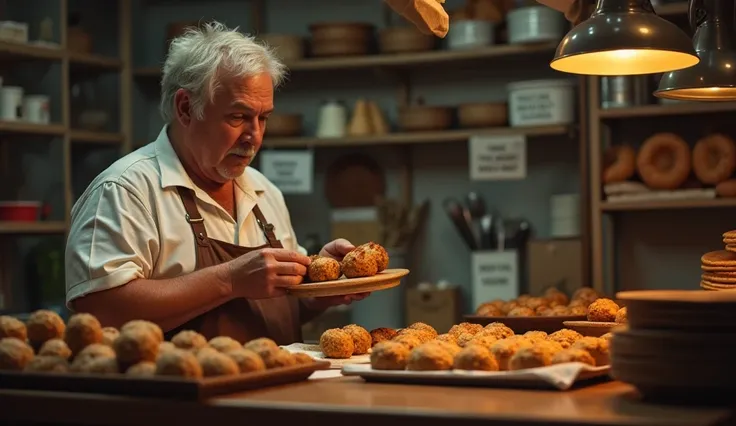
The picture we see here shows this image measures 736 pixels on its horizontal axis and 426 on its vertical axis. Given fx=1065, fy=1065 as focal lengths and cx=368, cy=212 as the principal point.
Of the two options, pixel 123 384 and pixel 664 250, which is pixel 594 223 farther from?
pixel 123 384

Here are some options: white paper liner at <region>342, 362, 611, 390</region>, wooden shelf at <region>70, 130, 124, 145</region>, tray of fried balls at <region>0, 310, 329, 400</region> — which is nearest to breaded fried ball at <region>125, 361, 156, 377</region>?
tray of fried balls at <region>0, 310, 329, 400</region>

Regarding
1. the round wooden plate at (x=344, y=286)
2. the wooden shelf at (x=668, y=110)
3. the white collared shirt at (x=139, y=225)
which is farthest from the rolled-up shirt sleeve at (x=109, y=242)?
the wooden shelf at (x=668, y=110)

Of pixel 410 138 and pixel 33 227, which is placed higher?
pixel 410 138

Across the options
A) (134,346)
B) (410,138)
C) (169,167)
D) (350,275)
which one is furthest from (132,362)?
(410,138)

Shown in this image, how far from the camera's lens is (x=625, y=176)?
4629 mm

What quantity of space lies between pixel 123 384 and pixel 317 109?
384cm

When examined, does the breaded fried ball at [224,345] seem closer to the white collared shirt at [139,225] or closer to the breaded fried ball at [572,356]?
the breaded fried ball at [572,356]

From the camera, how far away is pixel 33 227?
484 centimetres

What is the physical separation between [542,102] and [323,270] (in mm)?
2348

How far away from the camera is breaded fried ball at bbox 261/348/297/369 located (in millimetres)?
2012

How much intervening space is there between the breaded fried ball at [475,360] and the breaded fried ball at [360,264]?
75cm

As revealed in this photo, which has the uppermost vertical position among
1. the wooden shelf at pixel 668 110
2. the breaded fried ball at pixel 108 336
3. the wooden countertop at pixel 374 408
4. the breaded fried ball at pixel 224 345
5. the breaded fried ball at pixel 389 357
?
the wooden shelf at pixel 668 110

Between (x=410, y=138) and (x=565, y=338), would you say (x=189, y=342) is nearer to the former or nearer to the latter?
(x=565, y=338)

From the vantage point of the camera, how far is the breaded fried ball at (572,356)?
6.63 ft
